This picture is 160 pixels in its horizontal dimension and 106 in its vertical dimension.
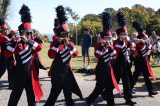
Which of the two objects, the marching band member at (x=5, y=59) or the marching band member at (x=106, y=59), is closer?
the marching band member at (x=106, y=59)

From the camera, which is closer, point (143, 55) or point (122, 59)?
point (122, 59)

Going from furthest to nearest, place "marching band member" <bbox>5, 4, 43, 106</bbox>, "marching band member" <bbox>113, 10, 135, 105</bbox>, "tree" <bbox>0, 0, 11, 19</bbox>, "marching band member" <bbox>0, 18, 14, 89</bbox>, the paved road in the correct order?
"tree" <bbox>0, 0, 11, 19</bbox>, "marching band member" <bbox>0, 18, 14, 89</bbox>, the paved road, "marching band member" <bbox>113, 10, 135, 105</bbox>, "marching band member" <bbox>5, 4, 43, 106</bbox>

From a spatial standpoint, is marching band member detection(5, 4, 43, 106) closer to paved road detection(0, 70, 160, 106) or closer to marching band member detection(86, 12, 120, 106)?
marching band member detection(86, 12, 120, 106)

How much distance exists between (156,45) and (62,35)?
11668 mm

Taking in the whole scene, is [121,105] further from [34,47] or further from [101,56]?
[34,47]

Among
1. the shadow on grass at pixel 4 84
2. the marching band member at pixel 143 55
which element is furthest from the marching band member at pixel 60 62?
the shadow on grass at pixel 4 84

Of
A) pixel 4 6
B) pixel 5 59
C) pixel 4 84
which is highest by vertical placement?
pixel 4 6

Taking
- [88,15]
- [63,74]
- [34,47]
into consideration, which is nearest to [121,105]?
[63,74]

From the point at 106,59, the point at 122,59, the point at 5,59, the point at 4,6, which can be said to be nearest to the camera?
the point at 106,59

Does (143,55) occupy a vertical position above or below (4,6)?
below

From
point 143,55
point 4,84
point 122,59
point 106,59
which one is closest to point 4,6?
point 4,84

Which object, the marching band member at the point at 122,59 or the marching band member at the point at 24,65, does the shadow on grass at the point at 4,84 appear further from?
the marching band member at the point at 24,65

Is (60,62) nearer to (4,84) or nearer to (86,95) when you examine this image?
(86,95)

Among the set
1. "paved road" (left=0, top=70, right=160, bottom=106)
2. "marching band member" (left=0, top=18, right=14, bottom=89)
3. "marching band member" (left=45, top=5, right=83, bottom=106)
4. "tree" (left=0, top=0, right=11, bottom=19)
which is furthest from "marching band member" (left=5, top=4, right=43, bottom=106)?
"tree" (left=0, top=0, right=11, bottom=19)
